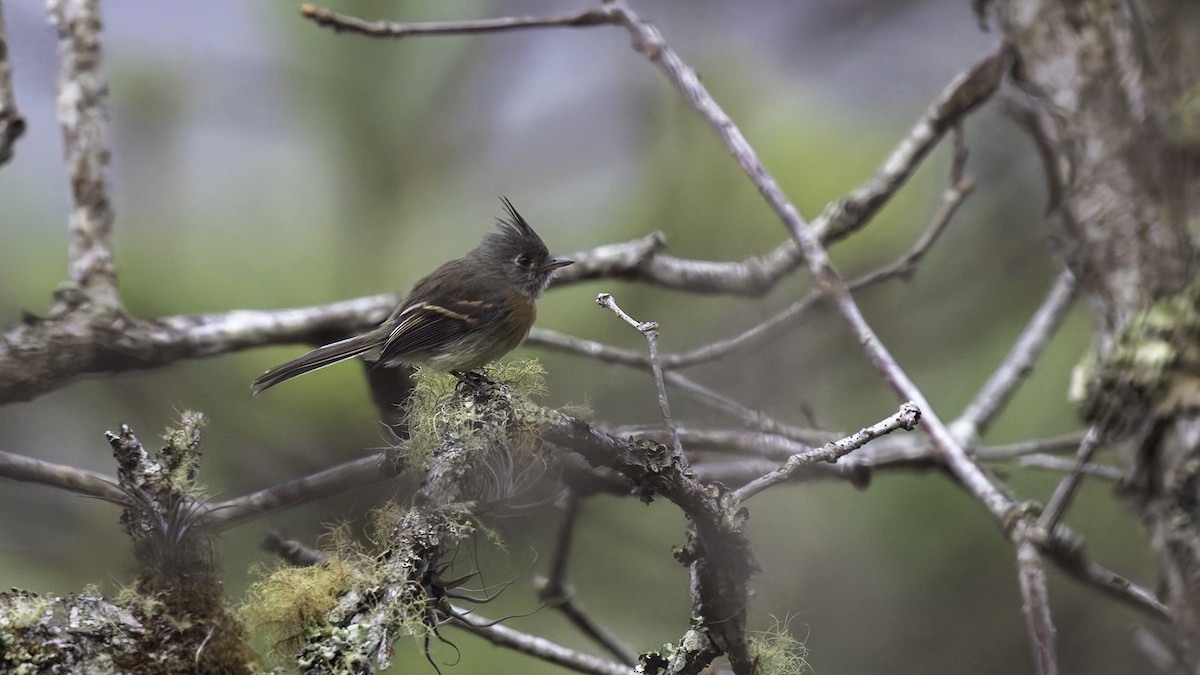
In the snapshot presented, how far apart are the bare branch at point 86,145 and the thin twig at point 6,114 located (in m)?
0.18

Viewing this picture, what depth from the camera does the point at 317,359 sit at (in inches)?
83.4

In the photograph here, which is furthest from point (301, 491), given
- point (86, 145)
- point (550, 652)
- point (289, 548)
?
point (86, 145)

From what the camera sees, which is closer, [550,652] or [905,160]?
[550,652]

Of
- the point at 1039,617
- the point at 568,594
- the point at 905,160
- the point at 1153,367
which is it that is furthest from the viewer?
the point at 905,160

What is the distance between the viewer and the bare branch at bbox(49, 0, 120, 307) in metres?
2.22

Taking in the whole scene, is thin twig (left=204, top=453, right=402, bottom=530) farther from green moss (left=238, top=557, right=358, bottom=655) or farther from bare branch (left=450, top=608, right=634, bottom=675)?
bare branch (left=450, top=608, right=634, bottom=675)

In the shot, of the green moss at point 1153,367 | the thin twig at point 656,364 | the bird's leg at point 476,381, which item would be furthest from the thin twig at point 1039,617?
the bird's leg at point 476,381

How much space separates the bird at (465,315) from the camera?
2.07m

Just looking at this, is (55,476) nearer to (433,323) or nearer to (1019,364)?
(433,323)

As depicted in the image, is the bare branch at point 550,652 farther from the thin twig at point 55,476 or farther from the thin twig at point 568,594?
the thin twig at point 55,476

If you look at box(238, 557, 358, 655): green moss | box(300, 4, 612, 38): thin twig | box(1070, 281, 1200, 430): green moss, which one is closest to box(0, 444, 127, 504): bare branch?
box(238, 557, 358, 655): green moss

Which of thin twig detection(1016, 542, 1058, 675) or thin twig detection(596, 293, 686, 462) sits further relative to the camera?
thin twig detection(1016, 542, 1058, 675)

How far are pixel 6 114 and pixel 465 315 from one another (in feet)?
3.50

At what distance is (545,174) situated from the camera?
4398 mm
